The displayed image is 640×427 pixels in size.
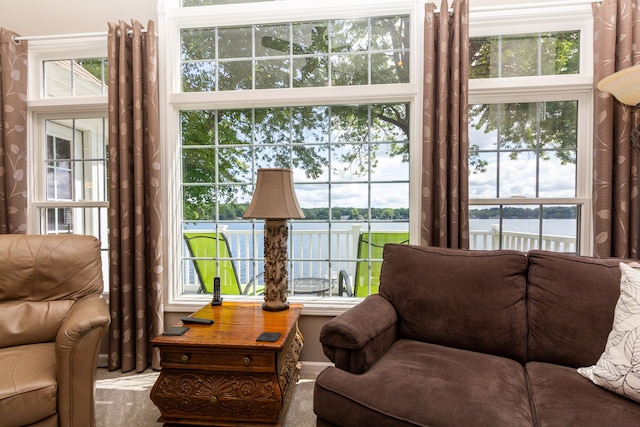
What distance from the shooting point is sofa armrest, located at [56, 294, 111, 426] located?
4.97ft

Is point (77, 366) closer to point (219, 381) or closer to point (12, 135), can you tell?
point (219, 381)

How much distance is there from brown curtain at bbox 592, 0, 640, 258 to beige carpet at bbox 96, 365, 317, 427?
189 centimetres

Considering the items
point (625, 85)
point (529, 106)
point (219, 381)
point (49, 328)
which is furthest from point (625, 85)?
point (49, 328)

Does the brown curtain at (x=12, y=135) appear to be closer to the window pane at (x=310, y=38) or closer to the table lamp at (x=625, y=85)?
the window pane at (x=310, y=38)

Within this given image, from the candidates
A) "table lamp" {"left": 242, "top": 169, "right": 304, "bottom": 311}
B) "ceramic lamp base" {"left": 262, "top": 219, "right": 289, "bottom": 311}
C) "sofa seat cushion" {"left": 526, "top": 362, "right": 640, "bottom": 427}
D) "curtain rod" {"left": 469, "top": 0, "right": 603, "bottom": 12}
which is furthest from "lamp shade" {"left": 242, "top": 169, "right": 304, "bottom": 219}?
"curtain rod" {"left": 469, "top": 0, "right": 603, "bottom": 12}

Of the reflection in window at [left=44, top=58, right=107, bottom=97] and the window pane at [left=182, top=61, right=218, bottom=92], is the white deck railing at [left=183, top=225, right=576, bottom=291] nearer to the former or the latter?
the window pane at [left=182, top=61, right=218, bottom=92]

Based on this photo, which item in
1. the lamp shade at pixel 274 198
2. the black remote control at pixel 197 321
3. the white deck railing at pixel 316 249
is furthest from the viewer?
the white deck railing at pixel 316 249

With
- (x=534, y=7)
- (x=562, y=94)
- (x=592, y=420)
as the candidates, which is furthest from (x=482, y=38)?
(x=592, y=420)

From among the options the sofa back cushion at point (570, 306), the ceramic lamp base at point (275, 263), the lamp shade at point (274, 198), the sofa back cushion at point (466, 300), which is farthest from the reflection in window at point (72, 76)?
the sofa back cushion at point (570, 306)

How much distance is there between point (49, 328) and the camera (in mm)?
1874

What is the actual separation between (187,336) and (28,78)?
2372 mm

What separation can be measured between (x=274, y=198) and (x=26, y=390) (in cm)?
134

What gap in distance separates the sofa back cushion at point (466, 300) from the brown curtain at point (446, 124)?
1.05ft

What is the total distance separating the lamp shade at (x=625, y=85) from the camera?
5.59 feet
